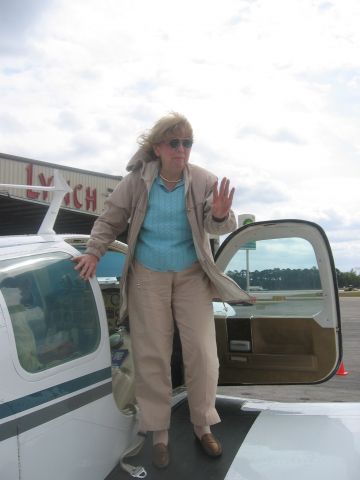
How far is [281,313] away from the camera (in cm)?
351

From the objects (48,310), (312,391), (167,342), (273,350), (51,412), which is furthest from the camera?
(312,391)

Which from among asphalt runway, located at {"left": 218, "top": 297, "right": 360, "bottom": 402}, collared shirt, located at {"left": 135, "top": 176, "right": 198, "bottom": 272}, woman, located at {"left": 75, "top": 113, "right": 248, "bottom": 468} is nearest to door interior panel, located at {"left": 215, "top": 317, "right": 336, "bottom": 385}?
woman, located at {"left": 75, "top": 113, "right": 248, "bottom": 468}

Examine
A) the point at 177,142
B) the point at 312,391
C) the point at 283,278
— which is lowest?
the point at 312,391

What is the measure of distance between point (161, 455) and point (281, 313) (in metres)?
1.36

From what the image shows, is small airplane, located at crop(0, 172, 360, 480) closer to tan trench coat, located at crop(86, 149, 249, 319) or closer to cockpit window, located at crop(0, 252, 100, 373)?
cockpit window, located at crop(0, 252, 100, 373)

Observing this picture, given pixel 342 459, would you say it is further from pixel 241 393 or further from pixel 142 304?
pixel 241 393

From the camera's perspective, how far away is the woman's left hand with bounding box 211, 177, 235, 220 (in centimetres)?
250

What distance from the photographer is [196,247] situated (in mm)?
2664

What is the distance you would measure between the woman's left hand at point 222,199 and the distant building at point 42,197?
11.5 meters

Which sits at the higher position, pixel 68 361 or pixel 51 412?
pixel 68 361

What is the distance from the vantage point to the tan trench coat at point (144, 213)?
2.66 m

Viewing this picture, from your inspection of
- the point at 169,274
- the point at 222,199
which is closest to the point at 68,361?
the point at 169,274

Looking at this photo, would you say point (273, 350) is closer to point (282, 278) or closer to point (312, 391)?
point (282, 278)

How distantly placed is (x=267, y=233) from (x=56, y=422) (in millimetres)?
1917
